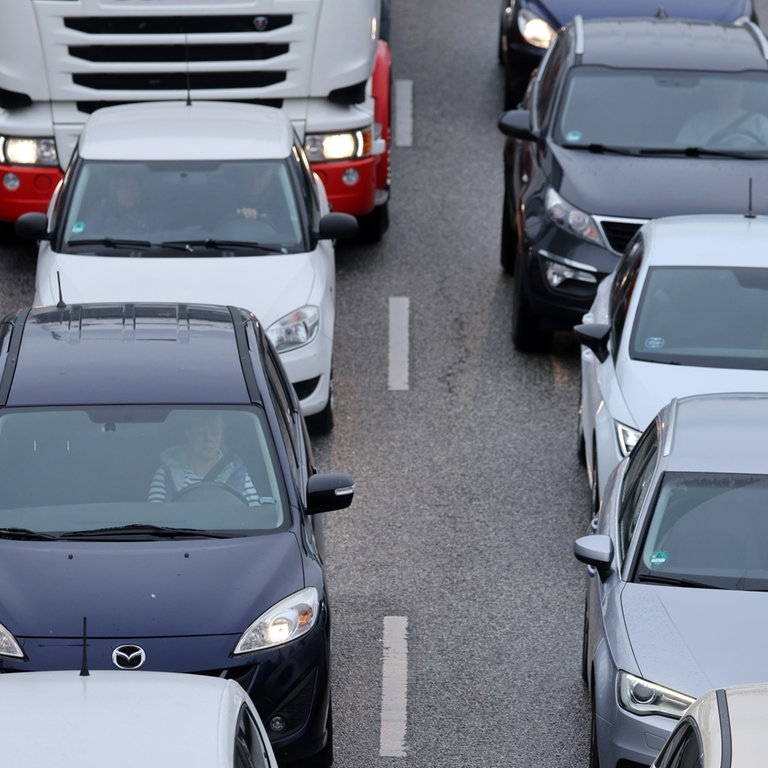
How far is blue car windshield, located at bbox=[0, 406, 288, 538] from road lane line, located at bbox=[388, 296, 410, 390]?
5142mm

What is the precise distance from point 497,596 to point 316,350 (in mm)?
2328

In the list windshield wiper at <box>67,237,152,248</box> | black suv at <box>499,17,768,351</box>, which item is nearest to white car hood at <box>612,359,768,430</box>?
black suv at <box>499,17,768,351</box>

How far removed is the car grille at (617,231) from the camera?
1320 centimetres

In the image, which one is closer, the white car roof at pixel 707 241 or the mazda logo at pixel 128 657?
the mazda logo at pixel 128 657

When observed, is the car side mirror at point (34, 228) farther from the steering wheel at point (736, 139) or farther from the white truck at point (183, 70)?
the steering wheel at point (736, 139)

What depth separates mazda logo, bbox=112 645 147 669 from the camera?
7.39 meters

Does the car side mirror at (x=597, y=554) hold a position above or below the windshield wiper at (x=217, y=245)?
above

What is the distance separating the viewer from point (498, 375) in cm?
1380

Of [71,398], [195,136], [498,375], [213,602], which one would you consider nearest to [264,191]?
[195,136]

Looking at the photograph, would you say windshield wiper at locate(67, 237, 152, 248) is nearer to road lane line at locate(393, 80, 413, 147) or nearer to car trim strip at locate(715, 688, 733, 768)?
road lane line at locate(393, 80, 413, 147)

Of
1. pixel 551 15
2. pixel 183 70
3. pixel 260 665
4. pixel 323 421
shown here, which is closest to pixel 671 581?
pixel 260 665

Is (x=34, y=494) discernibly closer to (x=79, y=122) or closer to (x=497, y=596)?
(x=497, y=596)

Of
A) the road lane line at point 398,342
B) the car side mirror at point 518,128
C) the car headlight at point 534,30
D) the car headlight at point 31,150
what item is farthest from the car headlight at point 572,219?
the car headlight at point 534,30

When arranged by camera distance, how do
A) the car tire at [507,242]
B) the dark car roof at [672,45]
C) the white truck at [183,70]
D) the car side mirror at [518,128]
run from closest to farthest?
the car side mirror at [518,128], the dark car roof at [672,45], the white truck at [183,70], the car tire at [507,242]
